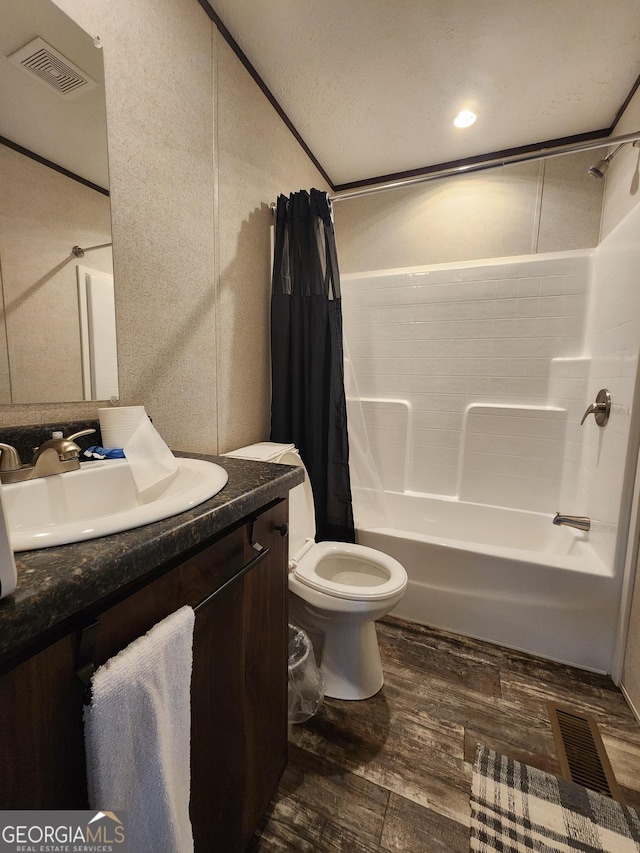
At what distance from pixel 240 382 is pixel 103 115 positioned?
36.4 inches

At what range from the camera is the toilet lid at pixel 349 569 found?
1.31 metres

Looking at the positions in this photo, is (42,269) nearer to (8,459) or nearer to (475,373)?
(8,459)

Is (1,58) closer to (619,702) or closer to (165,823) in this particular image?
(165,823)

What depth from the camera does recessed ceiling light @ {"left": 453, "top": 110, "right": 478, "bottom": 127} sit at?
175 centimetres

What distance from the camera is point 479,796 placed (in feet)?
3.36

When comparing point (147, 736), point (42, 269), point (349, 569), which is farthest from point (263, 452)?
point (147, 736)

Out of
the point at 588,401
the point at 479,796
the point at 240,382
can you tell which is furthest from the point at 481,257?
the point at 479,796

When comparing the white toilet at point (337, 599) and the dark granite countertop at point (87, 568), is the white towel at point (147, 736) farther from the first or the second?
the white toilet at point (337, 599)

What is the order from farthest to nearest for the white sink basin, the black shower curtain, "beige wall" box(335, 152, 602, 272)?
"beige wall" box(335, 152, 602, 272) < the black shower curtain < the white sink basin

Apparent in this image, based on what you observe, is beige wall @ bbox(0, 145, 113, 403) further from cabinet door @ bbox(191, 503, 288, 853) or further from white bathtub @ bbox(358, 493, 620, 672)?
white bathtub @ bbox(358, 493, 620, 672)

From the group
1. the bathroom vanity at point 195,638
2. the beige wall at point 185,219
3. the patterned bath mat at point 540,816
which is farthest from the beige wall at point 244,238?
the patterned bath mat at point 540,816

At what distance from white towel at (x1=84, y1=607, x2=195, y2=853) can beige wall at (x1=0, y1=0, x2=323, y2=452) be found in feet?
2.10

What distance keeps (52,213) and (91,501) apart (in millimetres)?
679

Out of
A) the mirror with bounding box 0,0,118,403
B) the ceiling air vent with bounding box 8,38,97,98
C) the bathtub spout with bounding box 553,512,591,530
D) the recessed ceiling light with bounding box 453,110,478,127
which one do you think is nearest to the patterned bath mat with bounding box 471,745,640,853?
the bathtub spout with bounding box 553,512,591,530
